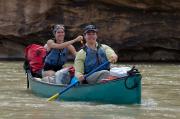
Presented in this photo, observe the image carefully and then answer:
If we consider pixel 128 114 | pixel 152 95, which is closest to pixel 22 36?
pixel 152 95

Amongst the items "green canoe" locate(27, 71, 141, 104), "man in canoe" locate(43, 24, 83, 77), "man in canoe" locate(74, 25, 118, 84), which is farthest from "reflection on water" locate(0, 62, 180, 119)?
"man in canoe" locate(43, 24, 83, 77)

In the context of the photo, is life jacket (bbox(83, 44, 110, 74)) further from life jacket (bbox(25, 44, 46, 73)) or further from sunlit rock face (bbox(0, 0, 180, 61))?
sunlit rock face (bbox(0, 0, 180, 61))

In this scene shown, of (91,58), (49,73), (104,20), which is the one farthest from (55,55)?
(104,20)

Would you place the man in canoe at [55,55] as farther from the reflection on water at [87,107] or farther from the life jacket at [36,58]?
the reflection on water at [87,107]

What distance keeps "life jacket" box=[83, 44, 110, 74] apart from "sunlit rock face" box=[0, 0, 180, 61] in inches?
404

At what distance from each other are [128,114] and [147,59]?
12692mm

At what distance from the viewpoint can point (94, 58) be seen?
7973mm

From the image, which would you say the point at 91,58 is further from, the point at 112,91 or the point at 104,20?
the point at 104,20

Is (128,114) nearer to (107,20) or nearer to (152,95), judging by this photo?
(152,95)

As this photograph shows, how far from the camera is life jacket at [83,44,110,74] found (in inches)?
313

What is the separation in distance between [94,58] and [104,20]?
1063 cm

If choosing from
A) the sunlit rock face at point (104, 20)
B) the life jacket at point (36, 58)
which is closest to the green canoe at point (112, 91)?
the life jacket at point (36, 58)

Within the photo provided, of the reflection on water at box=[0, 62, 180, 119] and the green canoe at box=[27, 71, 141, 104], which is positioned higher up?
the green canoe at box=[27, 71, 141, 104]

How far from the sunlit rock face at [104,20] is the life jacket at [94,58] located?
10.3 meters
